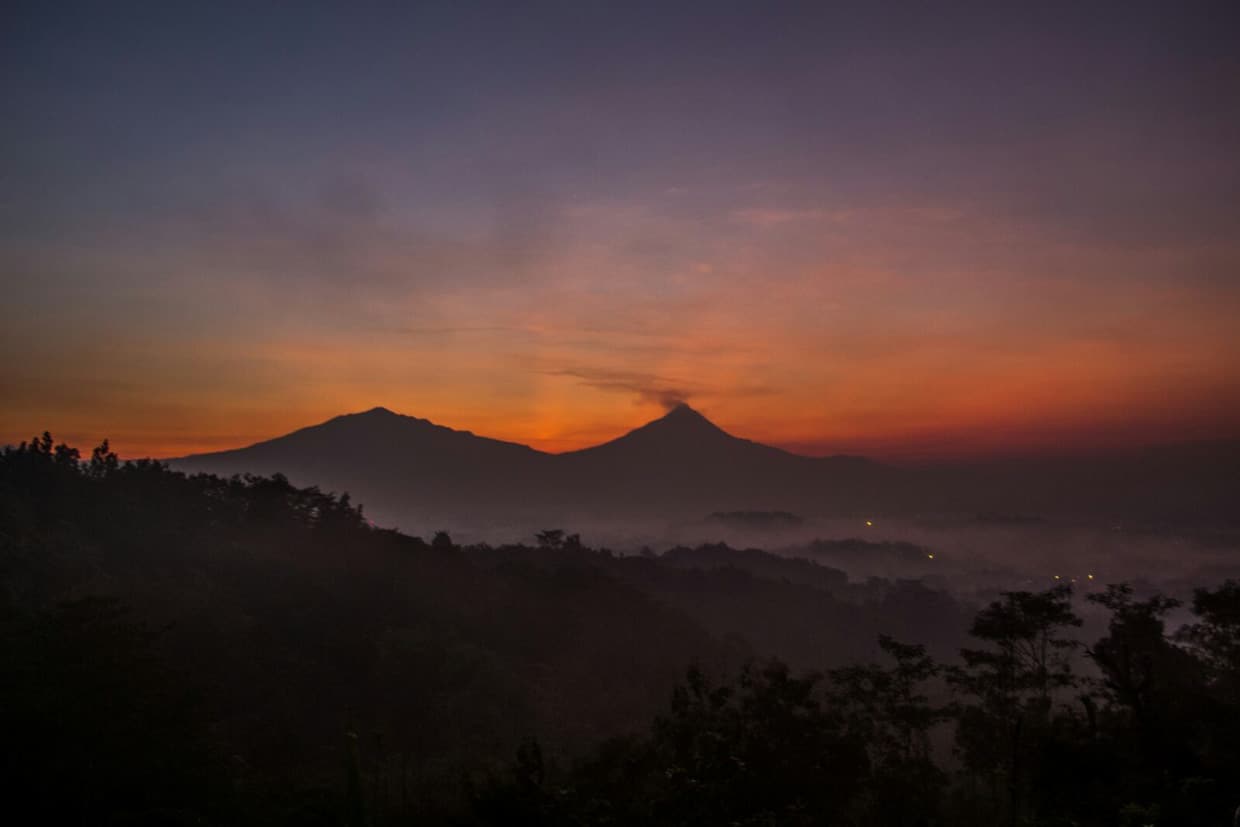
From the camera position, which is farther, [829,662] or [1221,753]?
[829,662]

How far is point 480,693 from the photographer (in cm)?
4425

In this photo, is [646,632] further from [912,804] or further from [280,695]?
[912,804]

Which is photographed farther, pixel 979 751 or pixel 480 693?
pixel 480 693

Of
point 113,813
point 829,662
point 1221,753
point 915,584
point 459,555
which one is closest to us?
point 1221,753

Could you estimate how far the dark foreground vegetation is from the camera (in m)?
14.4

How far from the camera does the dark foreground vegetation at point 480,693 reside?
1443 centimetres

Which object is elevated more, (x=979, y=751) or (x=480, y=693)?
(x=979, y=751)

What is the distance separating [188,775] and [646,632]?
159 ft

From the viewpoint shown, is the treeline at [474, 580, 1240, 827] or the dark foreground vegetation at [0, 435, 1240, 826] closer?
the treeline at [474, 580, 1240, 827]

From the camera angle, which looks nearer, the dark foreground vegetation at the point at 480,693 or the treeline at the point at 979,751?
the treeline at the point at 979,751

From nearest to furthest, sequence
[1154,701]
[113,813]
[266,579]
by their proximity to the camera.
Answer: [113,813] < [1154,701] < [266,579]

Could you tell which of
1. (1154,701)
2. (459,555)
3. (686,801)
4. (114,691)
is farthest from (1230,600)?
(459,555)

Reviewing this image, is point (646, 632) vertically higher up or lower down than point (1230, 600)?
lower down

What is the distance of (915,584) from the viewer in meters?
110
